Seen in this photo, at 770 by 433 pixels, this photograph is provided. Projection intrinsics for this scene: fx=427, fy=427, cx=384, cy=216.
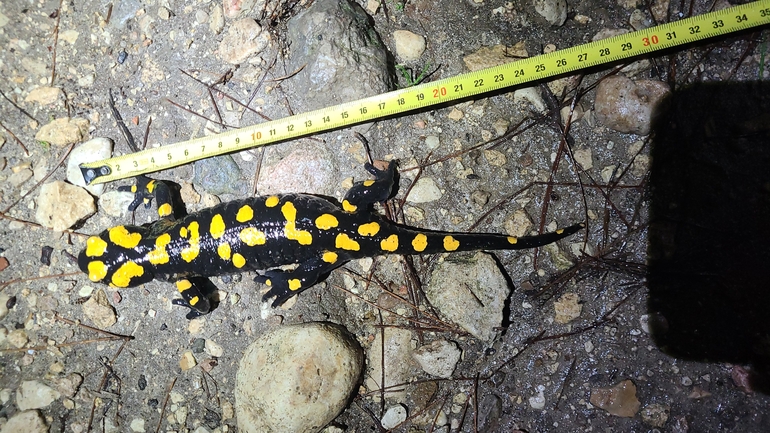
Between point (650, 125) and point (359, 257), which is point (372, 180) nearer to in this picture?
point (359, 257)

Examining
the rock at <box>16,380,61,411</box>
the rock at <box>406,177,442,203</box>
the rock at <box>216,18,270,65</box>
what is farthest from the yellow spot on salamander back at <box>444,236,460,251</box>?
the rock at <box>16,380,61,411</box>

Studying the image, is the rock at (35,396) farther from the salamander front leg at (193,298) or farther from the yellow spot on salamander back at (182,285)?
the yellow spot on salamander back at (182,285)

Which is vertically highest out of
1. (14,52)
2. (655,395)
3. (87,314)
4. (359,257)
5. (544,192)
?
(14,52)

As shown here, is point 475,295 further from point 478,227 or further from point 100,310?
point 100,310

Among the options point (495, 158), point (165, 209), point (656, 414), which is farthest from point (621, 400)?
point (165, 209)

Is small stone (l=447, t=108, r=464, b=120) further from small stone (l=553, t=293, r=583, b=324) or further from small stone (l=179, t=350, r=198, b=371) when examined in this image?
small stone (l=179, t=350, r=198, b=371)

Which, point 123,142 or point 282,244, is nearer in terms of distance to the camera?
point 282,244

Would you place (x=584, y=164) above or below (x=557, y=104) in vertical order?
below

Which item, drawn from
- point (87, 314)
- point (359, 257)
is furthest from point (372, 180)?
point (87, 314)

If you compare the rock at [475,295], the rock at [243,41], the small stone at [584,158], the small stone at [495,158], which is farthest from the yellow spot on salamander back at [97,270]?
the small stone at [584,158]
